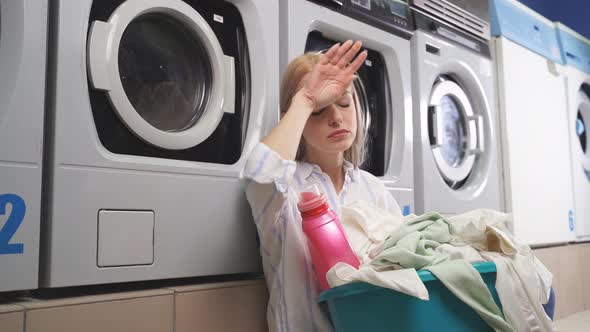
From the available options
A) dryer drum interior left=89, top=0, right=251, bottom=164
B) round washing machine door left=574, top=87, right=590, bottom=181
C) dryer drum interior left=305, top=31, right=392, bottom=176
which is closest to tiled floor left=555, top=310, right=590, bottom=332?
round washing machine door left=574, top=87, right=590, bottom=181

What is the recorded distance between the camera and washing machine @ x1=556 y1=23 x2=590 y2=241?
2533 millimetres

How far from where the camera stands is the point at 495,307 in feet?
3.20

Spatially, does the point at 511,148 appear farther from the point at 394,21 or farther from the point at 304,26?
the point at 304,26

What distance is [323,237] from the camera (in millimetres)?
1008

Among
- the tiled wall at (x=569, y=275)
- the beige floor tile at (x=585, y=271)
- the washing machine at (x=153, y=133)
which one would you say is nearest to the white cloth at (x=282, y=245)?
the washing machine at (x=153, y=133)

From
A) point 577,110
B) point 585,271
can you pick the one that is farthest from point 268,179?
point 577,110

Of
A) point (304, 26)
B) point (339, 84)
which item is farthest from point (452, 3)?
point (339, 84)

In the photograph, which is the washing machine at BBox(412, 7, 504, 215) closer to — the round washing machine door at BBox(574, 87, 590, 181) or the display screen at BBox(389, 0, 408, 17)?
the display screen at BBox(389, 0, 408, 17)

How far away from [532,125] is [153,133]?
182 cm

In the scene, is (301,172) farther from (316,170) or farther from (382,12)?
(382,12)

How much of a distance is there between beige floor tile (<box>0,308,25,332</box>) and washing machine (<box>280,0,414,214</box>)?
3.35 ft

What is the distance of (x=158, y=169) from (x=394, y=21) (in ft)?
3.27

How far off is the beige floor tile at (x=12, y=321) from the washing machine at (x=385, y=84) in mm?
1020

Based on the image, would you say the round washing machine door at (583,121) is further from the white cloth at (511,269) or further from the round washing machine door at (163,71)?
the round washing machine door at (163,71)
